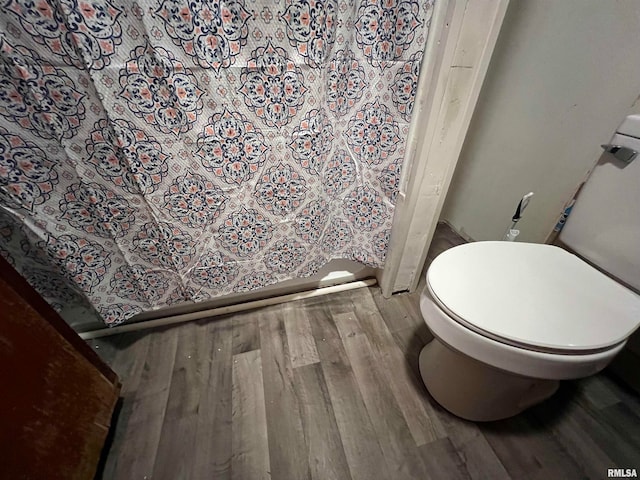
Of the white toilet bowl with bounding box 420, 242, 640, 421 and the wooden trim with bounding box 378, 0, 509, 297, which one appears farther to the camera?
the wooden trim with bounding box 378, 0, 509, 297

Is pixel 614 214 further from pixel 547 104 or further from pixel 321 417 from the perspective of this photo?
pixel 321 417

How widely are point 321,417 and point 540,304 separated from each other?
0.71 m

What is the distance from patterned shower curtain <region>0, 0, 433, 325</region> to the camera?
55 cm

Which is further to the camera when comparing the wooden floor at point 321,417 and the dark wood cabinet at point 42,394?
the wooden floor at point 321,417

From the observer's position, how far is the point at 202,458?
0.75 meters

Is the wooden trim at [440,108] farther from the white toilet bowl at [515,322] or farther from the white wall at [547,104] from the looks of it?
the white wall at [547,104]

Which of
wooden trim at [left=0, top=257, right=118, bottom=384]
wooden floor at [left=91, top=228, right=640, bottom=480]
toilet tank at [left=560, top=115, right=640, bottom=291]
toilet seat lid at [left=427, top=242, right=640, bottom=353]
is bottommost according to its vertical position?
wooden floor at [left=91, top=228, right=640, bottom=480]

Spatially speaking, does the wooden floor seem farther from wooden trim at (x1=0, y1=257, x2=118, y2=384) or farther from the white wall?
Answer: the white wall

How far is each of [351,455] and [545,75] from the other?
1.54m

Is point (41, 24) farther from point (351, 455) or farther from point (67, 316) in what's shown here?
point (351, 455)

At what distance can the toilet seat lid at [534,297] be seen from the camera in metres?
0.54

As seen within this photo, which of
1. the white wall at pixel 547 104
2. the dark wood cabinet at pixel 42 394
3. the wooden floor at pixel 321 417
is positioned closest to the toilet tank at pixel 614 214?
the white wall at pixel 547 104

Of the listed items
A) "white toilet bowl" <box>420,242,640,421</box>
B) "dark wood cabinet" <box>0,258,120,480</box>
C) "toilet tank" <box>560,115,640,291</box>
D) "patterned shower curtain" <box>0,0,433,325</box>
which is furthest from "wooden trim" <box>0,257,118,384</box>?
"toilet tank" <box>560,115,640,291</box>

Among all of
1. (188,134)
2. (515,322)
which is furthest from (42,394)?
(515,322)
